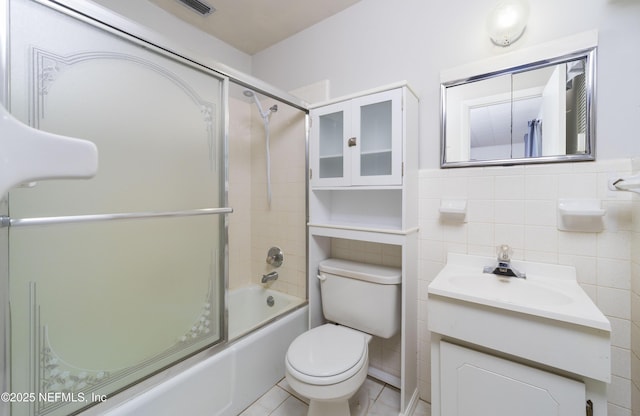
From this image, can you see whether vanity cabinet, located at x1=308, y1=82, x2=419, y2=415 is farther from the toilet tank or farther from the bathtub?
the bathtub

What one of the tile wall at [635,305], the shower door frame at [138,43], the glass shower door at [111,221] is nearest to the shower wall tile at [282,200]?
the shower door frame at [138,43]

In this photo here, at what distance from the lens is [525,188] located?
4.16ft

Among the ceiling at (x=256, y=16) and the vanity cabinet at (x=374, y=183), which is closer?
the vanity cabinet at (x=374, y=183)

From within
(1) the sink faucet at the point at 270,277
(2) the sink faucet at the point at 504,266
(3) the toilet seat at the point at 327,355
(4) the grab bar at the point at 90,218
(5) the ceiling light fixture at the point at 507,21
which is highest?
(5) the ceiling light fixture at the point at 507,21

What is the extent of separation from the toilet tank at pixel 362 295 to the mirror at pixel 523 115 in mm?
723

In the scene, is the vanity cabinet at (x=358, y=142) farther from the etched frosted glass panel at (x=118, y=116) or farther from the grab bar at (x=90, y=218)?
the grab bar at (x=90, y=218)

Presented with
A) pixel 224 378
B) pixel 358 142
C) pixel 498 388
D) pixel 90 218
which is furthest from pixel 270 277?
pixel 498 388

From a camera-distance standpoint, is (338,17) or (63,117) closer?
(63,117)

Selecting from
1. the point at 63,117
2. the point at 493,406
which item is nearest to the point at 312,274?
the point at 493,406

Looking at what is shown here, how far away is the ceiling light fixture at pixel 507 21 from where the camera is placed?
1.23 m

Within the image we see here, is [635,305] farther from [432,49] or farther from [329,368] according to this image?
[432,49]

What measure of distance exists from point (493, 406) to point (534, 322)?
0.38m

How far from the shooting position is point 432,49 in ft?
4.95

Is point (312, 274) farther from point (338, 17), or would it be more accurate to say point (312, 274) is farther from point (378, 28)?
point (338, 17)
